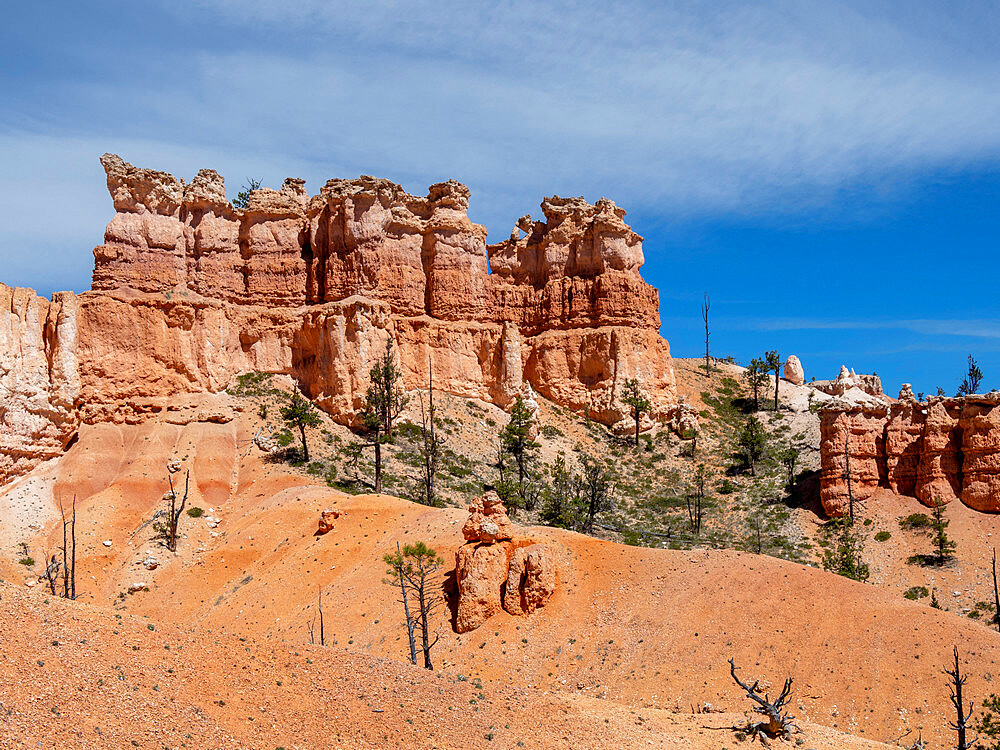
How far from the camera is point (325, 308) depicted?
5838cm

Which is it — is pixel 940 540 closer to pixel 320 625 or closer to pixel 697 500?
pixel 697 500

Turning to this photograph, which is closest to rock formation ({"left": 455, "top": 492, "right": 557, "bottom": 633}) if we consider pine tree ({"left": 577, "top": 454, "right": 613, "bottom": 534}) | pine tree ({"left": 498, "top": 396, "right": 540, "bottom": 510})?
pine tree ({"left": 577, "top": 454, "right": 613, "bottom": 534})

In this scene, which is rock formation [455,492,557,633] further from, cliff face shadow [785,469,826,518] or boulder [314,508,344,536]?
cliff face shadow [785,469,826,518]

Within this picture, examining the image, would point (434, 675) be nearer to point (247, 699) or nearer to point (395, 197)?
point (247, 699)

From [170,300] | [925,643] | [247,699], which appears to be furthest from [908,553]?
[170,300]

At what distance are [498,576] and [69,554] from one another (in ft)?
75.3

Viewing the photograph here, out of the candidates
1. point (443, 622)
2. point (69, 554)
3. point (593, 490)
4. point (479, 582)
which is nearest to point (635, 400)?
point (593, 490)

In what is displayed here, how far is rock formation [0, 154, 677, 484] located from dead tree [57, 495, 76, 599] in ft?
16.1

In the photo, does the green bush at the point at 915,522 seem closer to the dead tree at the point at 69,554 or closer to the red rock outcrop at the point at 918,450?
the red rock outcrop at the point at 918,450

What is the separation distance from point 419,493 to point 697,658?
78.6 ft

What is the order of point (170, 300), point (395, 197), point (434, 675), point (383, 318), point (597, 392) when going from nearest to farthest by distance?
point (434, 675) → point (170, 300) → point (383, 318) → point (395, 197) → point (597, 392)

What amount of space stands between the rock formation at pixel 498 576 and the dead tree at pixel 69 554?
17005 millimetres

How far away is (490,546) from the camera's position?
33312 millimetres

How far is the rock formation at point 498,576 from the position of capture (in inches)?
1264
